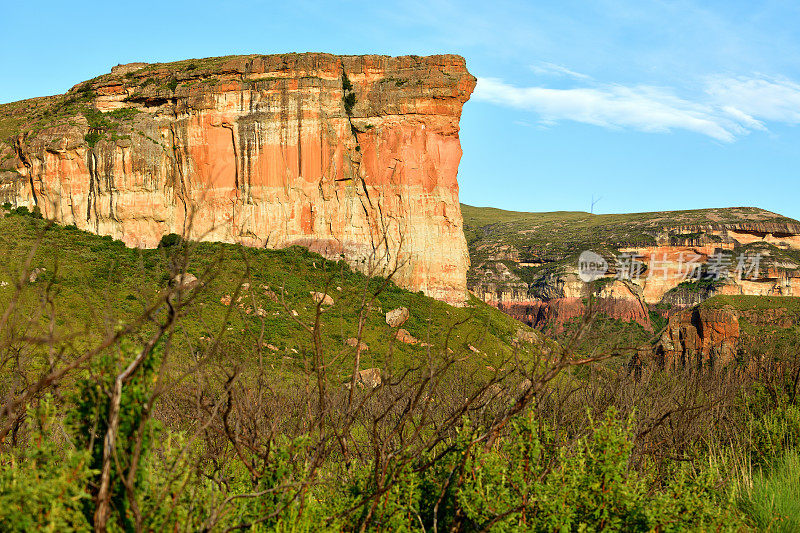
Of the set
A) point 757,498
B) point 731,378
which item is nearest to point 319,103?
point 731,378

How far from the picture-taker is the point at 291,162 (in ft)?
159

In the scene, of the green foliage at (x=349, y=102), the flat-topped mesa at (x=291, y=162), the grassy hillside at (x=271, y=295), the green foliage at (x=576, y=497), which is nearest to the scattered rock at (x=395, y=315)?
the grassy hillside at (x=271, y=295)

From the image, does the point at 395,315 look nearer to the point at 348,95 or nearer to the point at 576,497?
the point at 348,95

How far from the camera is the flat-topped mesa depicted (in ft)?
156

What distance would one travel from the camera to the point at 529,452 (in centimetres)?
595

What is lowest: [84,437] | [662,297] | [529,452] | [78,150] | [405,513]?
[662,297]

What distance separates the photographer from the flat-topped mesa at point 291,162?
47688 millimetres

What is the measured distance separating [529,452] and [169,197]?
46.5 m

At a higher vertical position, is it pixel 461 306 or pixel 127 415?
pixel 127 415

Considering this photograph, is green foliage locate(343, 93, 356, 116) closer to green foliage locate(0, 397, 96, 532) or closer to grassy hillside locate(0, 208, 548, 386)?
grassy hillside locate(0, 208, 548, 386)

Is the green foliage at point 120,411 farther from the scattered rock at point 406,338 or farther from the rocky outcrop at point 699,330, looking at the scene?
the rocky outcrop at point 699,330

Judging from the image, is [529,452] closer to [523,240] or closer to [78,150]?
[78,150]

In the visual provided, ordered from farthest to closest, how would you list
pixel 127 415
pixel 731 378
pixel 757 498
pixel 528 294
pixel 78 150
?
pixel 528 294 → pixel 78 150 → pixel 731 378 → pixel 757 498 → pixel 127 415

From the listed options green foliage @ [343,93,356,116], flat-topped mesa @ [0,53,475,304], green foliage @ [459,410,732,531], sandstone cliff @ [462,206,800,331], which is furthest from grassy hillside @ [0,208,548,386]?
sandstone cliff @ [462,206,800,331]
